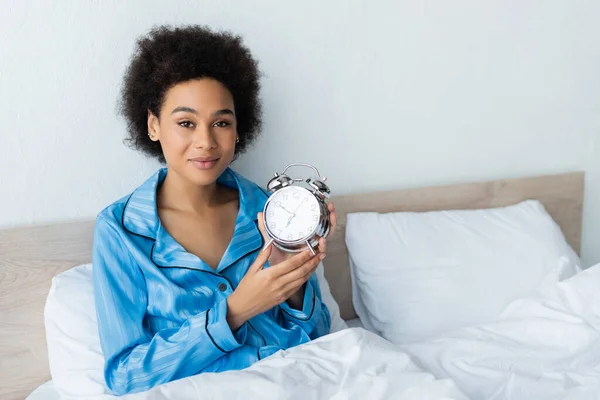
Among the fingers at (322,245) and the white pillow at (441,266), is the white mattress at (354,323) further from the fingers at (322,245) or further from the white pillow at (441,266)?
the fingers at (322,245)

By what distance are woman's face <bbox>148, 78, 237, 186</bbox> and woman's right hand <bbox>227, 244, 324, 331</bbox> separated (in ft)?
0.68

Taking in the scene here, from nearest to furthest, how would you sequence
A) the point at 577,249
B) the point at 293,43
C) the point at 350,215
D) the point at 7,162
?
the point at 7,162 < the point at 293,43 < the point at 350,215 < the point at 577,249

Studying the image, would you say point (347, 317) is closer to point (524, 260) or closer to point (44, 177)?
point (524, 260)

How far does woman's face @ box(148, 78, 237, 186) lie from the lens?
1.15 meters

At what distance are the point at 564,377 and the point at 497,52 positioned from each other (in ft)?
3.29

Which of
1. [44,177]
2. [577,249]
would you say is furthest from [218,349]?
[577,249]

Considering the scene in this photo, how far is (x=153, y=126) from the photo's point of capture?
1238 mm

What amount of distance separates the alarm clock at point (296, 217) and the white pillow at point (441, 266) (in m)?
0.53

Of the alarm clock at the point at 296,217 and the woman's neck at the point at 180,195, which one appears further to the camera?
the woman's neck at the point at 180,195

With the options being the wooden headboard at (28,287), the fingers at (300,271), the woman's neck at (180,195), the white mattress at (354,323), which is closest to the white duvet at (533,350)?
the fingers at (300,271)

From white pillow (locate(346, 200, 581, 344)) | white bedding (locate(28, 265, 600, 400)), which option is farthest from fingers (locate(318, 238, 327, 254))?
white pillow (locate(346, 200, 581, 344))

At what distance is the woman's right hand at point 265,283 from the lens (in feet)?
3.57

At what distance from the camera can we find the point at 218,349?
1.11m

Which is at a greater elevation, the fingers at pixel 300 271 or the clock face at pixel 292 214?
the clock face at pixel 292 214
